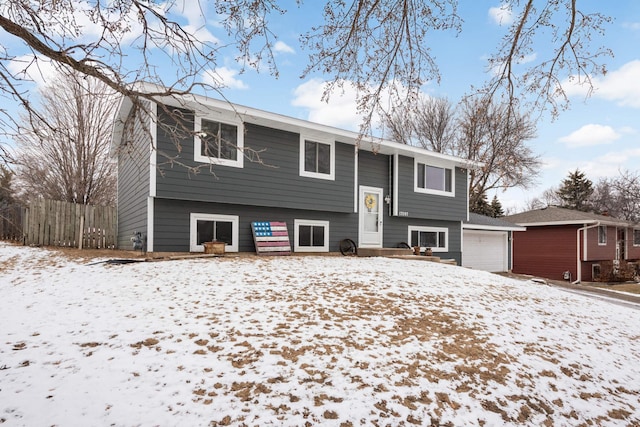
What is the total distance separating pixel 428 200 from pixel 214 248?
945 centimetres

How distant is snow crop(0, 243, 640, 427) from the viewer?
2814 millimetres

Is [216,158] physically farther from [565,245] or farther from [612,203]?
[612,203]

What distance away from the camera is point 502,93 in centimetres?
595

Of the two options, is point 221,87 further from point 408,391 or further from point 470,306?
point 470,306

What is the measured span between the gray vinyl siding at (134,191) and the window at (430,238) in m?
10.3

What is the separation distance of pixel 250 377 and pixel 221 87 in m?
3.07

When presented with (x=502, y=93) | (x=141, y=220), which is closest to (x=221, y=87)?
(x=502, y=93)

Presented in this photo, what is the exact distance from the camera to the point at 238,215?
35.9 ft

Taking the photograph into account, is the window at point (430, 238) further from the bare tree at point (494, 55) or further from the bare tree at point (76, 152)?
the bare tree at point (76, 152)

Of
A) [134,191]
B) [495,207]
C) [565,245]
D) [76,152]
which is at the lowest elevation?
[565,245]

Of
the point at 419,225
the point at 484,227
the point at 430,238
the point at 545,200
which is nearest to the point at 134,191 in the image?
the point at 419,225

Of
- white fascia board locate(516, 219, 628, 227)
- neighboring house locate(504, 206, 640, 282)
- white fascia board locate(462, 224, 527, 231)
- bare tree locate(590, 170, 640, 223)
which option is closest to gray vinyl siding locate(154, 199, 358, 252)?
white fascia board locate(462, 224, 527, 231)

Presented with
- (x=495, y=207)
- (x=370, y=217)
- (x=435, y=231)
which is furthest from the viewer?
(x=495, y=207)

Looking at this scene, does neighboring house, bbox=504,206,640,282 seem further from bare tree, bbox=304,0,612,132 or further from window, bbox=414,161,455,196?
bare tree, bbox=304,0,612,132
